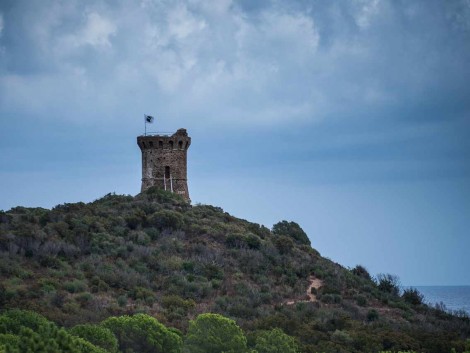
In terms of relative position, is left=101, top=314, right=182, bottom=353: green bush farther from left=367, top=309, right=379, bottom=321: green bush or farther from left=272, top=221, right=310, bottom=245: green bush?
left=272, top=221, right=310, bottom=245: green bush

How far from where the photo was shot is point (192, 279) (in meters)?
40.8

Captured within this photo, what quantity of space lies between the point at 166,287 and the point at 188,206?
16.3 m

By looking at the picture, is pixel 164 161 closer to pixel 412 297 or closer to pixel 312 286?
pixel 312 286

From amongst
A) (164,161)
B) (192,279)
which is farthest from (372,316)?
(164,161)

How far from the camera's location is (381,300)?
4419 cm

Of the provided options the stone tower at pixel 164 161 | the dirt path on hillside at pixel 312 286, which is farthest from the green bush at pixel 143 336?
the stone tower at pixel 164 161

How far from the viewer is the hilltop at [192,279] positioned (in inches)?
1303

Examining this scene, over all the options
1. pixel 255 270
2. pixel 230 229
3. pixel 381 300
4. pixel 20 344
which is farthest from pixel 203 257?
pixel 20 344

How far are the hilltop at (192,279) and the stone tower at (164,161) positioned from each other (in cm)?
140

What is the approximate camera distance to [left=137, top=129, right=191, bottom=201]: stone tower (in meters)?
55.2

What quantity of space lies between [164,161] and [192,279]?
1600 cm

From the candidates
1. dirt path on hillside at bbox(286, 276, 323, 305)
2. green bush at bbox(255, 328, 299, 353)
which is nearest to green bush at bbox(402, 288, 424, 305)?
dirt path on hillside at bbox(286, 276, 323, 305)

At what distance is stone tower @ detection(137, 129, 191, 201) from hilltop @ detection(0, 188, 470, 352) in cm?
140

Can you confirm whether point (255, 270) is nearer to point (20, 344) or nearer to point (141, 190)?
point (141, 190)
